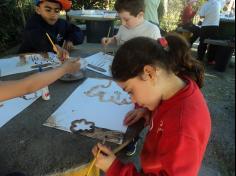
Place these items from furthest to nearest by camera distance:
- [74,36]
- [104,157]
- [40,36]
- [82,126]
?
[74,36] < [40,36] < [82,126] < [104,157]

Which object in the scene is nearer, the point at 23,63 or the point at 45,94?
the point at 45,94

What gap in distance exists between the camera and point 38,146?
0.89m

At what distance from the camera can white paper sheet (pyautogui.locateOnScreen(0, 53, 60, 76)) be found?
5.03 ft

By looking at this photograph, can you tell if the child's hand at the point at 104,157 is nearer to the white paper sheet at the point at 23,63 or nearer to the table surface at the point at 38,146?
the table surface at the point at 38,146

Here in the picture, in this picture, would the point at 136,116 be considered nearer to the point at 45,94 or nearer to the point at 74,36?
the point at 45,94

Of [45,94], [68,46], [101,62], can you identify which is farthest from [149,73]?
[68,46]

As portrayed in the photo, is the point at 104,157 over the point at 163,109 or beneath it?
beneath

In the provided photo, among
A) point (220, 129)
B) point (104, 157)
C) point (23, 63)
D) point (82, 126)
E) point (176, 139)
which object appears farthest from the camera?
point (220, 129)

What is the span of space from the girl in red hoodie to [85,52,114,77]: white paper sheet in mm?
669

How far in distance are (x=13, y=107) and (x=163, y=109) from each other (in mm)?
660

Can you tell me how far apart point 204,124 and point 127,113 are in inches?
14.7

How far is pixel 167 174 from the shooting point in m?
0.77

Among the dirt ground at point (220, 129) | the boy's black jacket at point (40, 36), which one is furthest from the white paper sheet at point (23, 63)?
the dirt ground at point (220, 129)

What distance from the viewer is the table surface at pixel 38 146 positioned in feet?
2.67
